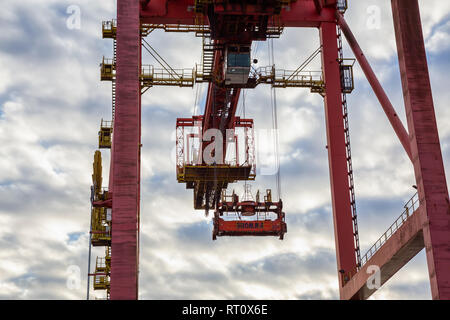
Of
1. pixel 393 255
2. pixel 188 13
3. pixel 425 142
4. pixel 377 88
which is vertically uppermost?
pixel 188 13

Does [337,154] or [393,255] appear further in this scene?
[337,154]

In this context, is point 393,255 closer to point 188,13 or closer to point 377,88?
point 377,88

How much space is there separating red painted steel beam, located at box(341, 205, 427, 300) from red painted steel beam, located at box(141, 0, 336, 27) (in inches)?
478

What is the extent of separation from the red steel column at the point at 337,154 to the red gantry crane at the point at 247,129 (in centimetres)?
5

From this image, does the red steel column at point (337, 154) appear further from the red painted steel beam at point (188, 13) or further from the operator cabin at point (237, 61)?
the operator cabin at point (237, 61)

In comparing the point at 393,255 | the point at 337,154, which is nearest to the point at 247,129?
the point at 337,154

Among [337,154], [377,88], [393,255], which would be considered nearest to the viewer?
[393,255]

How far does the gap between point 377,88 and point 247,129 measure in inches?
567

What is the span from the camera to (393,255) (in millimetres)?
25391

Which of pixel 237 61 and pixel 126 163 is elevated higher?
pixel 237 61

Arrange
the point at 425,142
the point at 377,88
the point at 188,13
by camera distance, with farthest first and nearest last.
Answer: the point at 188,13
the point at 377,88
the point at 425,142

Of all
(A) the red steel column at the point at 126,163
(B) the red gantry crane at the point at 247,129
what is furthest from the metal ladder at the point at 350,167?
(A) the red steel column at the point at 126,163
